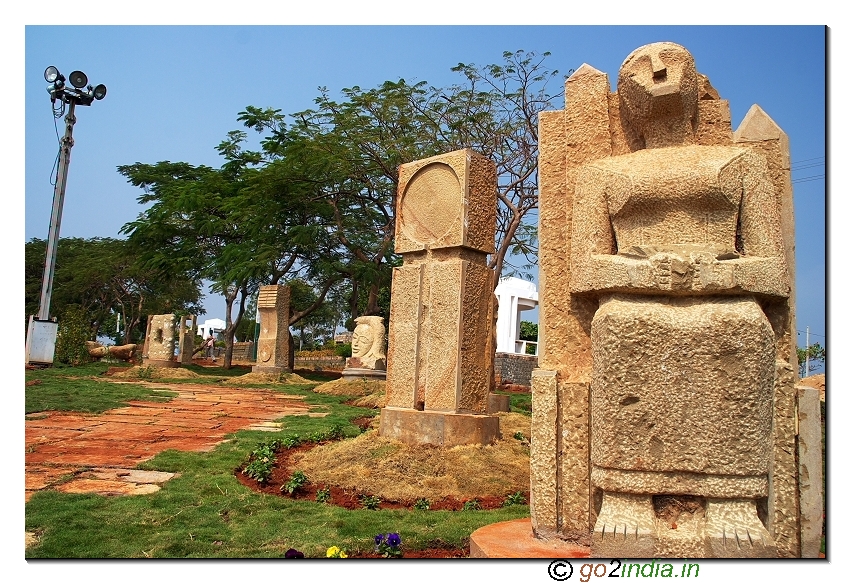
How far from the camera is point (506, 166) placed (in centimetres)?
1620

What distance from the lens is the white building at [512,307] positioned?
3069 cm

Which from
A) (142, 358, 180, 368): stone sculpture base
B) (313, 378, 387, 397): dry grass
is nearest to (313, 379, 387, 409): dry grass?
(313, 378, 387, 397): dry grass

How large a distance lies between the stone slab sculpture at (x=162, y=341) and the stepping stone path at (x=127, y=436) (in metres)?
9.79

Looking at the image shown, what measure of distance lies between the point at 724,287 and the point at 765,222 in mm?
474

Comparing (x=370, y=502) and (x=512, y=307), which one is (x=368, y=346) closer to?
(x=370, y=502)

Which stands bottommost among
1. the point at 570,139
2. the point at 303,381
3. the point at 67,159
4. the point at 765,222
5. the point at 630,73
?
the point at 303,381

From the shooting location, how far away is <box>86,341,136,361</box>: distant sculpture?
23.3 m

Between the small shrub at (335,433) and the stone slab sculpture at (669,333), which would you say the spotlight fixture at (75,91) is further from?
the stone slab sculpture at (669,333)

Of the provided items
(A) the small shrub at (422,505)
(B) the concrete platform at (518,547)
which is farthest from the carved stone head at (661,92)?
(A) the small shrub at (422,505)

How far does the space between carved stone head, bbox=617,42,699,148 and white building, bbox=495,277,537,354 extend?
26.6 m

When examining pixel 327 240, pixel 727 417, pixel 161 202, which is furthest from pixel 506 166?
pixel 727 417

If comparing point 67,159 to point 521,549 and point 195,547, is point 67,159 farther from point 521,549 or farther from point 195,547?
point 521,549

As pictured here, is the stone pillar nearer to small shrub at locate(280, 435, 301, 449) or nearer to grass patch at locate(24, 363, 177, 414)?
grass patch at locate(24, 363, 177, 414)

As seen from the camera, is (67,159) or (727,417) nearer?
(727,417)
